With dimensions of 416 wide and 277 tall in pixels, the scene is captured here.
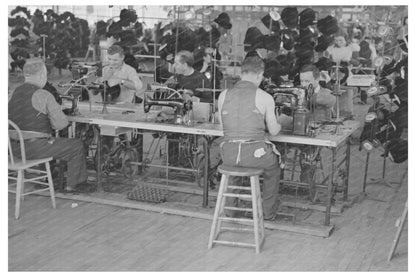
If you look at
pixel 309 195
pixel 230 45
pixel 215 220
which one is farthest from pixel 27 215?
pixel 230 45

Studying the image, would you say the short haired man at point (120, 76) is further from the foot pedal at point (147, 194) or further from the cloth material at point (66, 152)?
the foot pedal at point (147, 194)

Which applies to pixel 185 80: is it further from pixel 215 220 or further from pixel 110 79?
pixel 215 220

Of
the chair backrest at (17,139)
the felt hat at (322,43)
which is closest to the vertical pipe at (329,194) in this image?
the chair backrest at (17,139)

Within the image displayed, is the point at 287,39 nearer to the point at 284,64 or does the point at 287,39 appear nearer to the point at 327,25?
the point at 284,64

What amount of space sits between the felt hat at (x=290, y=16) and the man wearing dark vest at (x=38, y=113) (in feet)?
10.4

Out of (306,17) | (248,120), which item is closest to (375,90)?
(248,120)

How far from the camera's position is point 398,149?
5.28 m

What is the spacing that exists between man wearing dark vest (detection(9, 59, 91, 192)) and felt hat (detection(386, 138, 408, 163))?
277 centimetres

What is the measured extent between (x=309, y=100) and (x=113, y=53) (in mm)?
2089

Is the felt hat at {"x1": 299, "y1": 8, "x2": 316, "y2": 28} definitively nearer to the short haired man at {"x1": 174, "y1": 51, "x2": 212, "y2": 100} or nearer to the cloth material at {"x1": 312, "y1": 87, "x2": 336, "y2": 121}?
the short haired man at {"x1": 174, "y1": 51, "x2": 212, "y2": 100}

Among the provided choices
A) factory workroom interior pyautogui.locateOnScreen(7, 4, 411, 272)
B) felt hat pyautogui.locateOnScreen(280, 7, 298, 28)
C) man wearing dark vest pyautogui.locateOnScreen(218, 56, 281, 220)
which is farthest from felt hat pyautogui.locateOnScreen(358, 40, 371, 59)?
man wearing dark vest pyautogui.locateOnScreen(218, 56, 281, 220)

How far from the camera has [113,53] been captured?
18.4 feet

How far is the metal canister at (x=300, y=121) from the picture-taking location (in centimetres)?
404

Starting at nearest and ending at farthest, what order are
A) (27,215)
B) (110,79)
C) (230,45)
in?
(27,215), (110,79), (230,45)
